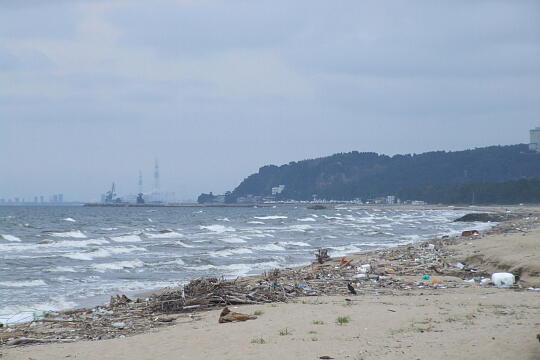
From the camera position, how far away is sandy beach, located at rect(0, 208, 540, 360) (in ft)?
25.2

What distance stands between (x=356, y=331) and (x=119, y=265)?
1727 centimetres

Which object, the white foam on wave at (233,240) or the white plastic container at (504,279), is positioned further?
the white foam on wave at (233,240)

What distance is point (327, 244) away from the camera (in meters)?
36.2

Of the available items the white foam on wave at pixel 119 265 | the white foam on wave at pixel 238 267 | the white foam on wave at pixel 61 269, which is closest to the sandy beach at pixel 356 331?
the white foam on wave at pixel 238 267

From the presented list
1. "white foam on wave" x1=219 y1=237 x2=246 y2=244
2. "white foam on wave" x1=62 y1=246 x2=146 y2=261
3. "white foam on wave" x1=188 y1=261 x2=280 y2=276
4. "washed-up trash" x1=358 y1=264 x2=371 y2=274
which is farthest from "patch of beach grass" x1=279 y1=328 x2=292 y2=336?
"white foam on wave" x1=219 y1=237 x2=246 y2=244

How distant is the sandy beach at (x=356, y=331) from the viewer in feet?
25.2

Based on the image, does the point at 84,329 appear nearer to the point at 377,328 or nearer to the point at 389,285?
the point at 377,328

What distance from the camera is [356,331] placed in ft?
29.3

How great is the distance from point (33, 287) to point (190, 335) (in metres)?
11.2

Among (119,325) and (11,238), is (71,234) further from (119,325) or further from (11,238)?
(119,325)

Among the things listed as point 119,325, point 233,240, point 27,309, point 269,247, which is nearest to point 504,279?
point 119,325

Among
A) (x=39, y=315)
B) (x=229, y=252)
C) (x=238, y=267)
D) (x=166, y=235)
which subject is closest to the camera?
(x=39, y=315)

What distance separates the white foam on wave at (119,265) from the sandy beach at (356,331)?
12.5 m

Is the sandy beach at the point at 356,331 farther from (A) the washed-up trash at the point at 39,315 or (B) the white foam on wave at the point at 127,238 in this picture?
(B) the white foam on wave at the point at 127,238
